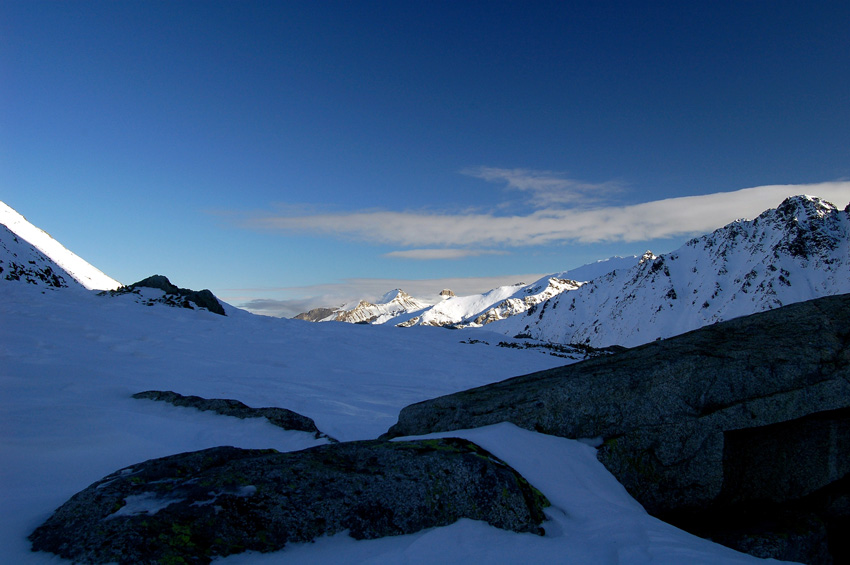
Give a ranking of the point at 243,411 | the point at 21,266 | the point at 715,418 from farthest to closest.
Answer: the point at 21,266 < the point at 243,411 < the point at 715,418

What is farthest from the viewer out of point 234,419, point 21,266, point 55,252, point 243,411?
point 55,252

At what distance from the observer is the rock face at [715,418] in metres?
6.21

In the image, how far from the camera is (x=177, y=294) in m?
28.7

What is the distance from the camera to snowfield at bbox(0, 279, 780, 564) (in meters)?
3.85

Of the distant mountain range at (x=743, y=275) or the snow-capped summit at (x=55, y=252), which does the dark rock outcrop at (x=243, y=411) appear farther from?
the distant mountain range at (x=743, y=275)

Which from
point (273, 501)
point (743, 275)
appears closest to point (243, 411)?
point (273, 501)

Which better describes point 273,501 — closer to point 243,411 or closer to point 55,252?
point 243,411

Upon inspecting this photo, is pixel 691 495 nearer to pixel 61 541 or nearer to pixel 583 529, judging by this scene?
pixel 583 529

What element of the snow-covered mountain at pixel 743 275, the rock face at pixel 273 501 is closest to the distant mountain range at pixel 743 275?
the snow-covered mountain at pixel 743 275

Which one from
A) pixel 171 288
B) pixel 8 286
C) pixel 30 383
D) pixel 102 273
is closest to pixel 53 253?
pixel 102 273

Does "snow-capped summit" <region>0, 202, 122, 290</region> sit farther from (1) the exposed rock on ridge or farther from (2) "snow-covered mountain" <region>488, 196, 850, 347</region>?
(2) "snow-covered mountain" <region>488, 196, 850, 347</region>

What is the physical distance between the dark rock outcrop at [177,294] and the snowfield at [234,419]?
171 inches

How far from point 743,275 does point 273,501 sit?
200852 mm

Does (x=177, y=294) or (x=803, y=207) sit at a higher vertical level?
(x=803, y=207)
